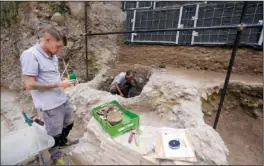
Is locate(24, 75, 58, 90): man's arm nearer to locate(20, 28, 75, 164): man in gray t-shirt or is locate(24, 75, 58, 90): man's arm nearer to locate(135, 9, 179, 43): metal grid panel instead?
locate(20, 28, 75, 164): man in gray t-shirt

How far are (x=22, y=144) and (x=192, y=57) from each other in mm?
3709

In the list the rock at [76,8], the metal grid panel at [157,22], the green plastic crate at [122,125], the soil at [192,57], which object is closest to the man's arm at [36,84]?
the green plastic crate at [122,125]

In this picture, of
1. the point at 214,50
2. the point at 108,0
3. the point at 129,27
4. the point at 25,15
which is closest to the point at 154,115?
the point at 214,50

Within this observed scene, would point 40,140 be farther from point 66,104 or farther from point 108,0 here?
point 108,0

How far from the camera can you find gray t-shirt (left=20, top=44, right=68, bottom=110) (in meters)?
1.66

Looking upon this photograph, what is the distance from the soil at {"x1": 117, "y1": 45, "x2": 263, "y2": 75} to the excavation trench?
0.63m

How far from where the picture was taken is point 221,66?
3896 millimetres

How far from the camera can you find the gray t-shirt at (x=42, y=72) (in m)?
1.66

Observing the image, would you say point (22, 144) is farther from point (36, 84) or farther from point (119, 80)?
point (119, 80)

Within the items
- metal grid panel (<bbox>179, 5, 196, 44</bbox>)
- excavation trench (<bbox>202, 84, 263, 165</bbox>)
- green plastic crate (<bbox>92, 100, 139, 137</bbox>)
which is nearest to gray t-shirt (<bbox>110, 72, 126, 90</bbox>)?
metal grid panel (<bbox>179, 5, 196, 44</bbox>)

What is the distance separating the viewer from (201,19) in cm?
390

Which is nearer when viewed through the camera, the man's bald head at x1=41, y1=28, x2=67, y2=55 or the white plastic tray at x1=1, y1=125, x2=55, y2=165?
the white plastic tray at x1=1, y1=125, x2=55, y2=165

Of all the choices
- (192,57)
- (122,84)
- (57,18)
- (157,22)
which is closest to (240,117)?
(192,57)

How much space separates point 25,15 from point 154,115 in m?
4.78
